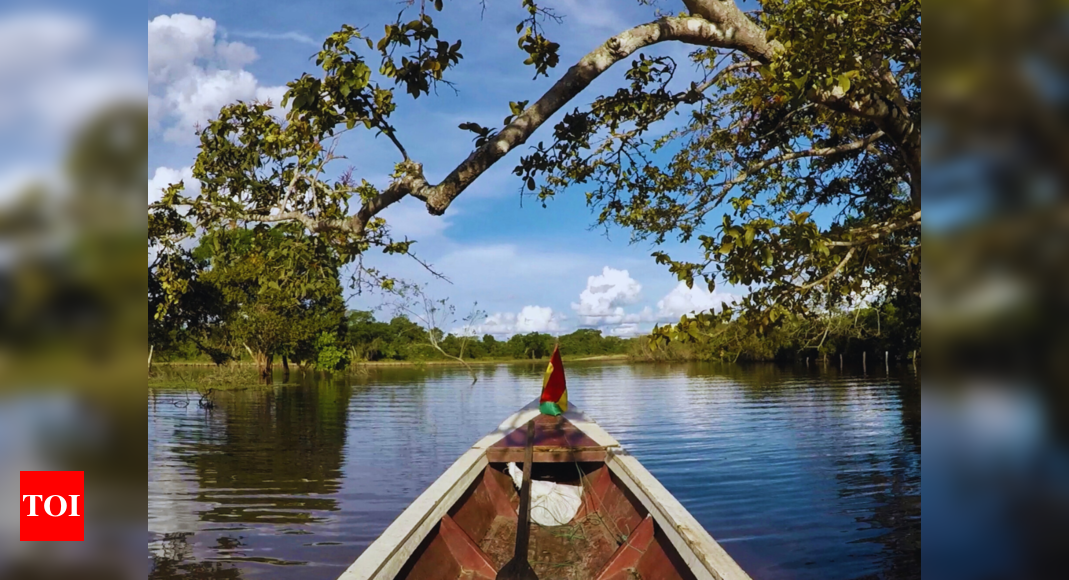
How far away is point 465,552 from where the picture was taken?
4.49 meters

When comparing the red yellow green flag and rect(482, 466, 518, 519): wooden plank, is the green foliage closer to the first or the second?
the red yellow green flag

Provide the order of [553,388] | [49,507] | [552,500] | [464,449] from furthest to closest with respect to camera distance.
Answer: [464,449], [553,388], [552,500], [49,507]

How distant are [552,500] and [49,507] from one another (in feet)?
17.9

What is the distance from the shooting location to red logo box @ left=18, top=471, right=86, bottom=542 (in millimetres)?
907

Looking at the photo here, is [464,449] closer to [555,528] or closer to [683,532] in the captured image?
[555,528]

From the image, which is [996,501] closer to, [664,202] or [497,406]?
[664,202]

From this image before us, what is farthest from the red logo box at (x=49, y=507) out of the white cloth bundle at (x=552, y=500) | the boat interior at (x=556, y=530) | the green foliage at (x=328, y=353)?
the green foliage at (x=328, y=353)

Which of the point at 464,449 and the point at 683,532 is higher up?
the point at 683,532

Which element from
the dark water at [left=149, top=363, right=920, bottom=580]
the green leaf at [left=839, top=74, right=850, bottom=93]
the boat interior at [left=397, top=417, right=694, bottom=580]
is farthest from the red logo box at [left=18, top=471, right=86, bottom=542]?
the dark water at [left=149, top=363, right=920, bottom=580]

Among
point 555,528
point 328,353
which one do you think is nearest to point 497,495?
point 555,528

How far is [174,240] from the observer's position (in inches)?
186

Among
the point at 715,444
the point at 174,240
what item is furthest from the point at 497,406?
the point at 174,240

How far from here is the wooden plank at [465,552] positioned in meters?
4.42

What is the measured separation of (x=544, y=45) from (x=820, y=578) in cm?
511
